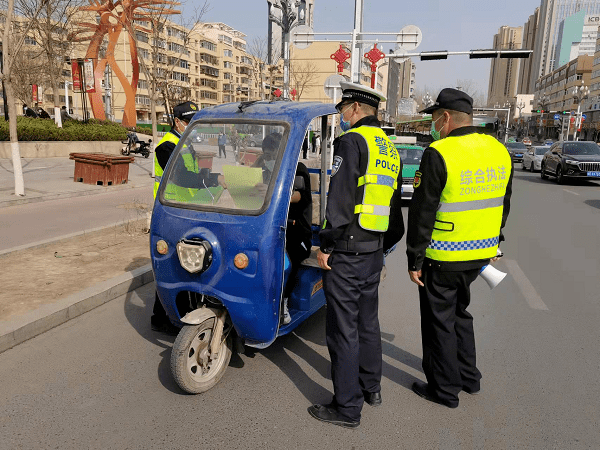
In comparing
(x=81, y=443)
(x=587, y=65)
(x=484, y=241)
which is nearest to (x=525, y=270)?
(x=484, y=241)

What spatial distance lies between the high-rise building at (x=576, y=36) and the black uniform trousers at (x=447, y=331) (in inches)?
6767

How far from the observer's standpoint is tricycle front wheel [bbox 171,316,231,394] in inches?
124

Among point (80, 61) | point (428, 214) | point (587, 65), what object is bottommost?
point (428, 214)

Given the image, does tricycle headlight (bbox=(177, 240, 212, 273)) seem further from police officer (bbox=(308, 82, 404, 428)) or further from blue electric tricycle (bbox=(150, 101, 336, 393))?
police officer (bbox=(308, 82, 404, 428))

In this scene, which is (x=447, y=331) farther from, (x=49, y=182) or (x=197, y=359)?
(x=49, y=182)

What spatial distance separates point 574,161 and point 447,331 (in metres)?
18.1

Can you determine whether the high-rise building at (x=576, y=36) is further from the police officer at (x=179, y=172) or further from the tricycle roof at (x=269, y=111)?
the tricycle roof at (x=269, y=111)

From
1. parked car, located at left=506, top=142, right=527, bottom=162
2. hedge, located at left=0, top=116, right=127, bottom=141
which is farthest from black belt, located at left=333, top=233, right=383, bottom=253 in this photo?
parked car, located at left=506, top=142, right=527, bottom=162

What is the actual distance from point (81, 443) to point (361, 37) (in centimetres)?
1893

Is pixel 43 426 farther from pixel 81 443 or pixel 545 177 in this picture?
pixel 545 177

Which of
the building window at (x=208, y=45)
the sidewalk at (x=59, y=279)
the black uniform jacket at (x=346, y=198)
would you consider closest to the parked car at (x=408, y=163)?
the sidewalk at (x=59, y=279)

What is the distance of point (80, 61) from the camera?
27812 millimetres

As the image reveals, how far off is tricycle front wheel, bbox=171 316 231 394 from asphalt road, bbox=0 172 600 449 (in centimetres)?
10

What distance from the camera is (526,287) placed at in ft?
19.3
